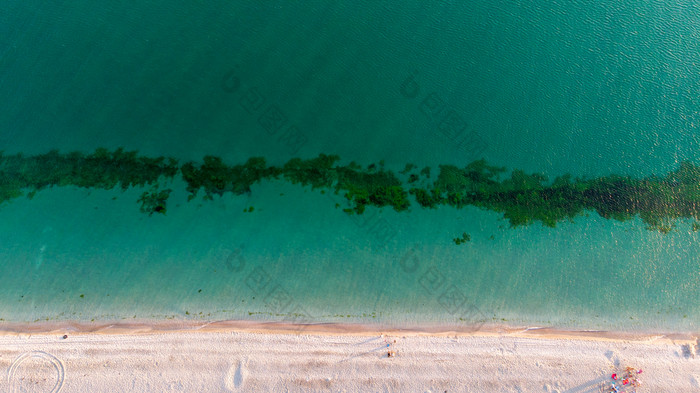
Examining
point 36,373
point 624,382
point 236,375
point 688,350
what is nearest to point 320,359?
point 236,375

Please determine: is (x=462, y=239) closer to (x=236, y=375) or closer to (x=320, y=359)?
(x=320, y=359)

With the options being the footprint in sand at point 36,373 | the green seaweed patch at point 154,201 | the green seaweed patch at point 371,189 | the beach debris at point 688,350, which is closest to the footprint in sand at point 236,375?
the footprint in sand at point 36,373

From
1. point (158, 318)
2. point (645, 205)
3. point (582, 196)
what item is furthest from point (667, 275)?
point (158, 318)

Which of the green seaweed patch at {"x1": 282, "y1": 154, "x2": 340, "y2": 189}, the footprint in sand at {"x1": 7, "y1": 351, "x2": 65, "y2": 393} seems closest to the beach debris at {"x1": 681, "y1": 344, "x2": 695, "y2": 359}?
the green seaweed patch at {"x1": 282, "y1": 154, "x2": 340, "y2": 189}

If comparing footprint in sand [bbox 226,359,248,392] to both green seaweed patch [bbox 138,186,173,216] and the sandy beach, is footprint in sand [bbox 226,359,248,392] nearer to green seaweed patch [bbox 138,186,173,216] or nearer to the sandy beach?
the sandy beach

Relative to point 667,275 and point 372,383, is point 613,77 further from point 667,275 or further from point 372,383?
point 372,383

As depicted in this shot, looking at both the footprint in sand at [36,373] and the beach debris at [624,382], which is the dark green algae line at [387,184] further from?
the footprint in sand at [36,373]
